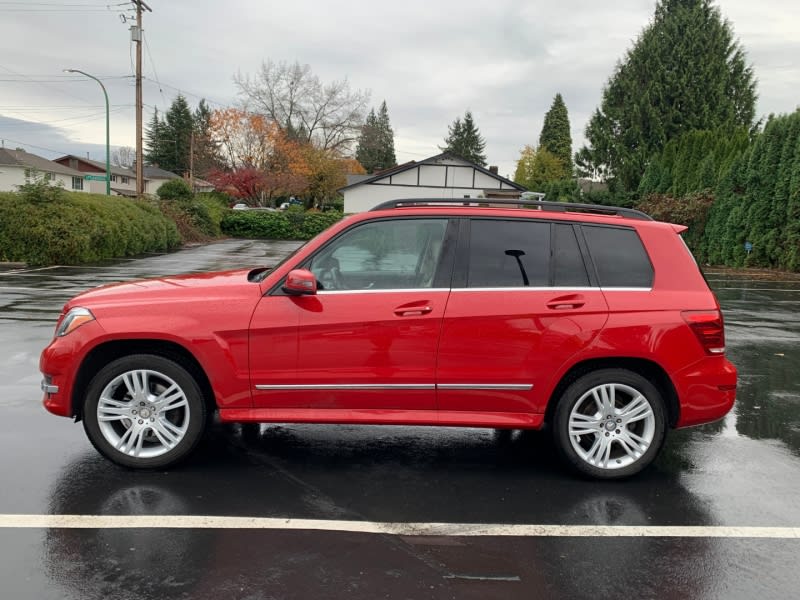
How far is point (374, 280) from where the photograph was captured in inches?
171

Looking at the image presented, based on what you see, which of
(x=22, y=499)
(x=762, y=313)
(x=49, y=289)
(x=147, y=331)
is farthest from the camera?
(x=49, y=289)

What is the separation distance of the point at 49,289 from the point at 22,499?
10675 mm

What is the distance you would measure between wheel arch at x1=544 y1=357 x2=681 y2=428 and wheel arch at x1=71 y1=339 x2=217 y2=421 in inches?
91.9

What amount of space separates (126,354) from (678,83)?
116 ft

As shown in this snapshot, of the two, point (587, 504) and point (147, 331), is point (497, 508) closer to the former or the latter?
point (587, 504)

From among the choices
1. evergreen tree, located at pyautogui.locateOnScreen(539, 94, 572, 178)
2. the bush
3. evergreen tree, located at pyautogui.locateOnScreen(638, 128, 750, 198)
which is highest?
evergreen tree, located at pyautogui.locateOnScreen(539, 94, 572, 178)

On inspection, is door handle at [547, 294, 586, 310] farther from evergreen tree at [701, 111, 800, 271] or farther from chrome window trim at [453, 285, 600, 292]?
evergreen tree at [701, 111, 800, 271]

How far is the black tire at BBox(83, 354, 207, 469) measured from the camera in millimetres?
4195

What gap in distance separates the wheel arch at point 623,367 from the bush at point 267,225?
131 ft

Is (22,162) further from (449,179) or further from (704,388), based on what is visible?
(704,388)

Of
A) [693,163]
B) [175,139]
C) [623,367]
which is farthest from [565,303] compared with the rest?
[175,139]

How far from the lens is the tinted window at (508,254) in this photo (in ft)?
14.1

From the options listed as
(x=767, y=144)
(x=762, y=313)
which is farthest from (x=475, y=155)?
(x=762, y=313)

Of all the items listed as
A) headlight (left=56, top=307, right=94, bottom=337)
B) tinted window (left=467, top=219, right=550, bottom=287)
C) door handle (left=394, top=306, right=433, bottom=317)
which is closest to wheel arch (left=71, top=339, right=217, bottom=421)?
headlight (left=56, top=307, right=94, bottom=337)
